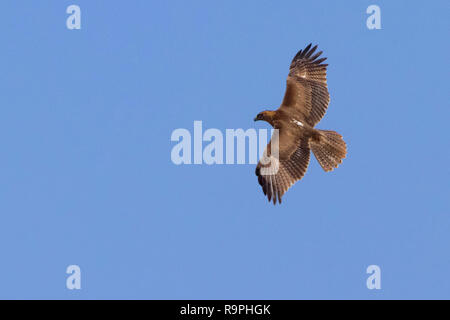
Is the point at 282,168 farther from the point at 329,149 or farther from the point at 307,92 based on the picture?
the point at 307,92

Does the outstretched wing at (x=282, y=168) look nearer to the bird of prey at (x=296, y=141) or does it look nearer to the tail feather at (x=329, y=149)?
the bird of prey at (x=296, y=141)

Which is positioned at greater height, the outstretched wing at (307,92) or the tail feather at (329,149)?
the outstretched wing at (307,92)

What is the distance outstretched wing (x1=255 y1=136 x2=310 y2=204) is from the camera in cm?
1756

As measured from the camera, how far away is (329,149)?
1761cm

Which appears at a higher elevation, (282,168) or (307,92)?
(307,92)

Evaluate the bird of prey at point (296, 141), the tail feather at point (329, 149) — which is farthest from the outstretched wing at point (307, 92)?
the tail feather at point (329, 149)

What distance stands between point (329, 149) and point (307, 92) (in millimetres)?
1192

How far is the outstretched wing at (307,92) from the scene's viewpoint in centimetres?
1794

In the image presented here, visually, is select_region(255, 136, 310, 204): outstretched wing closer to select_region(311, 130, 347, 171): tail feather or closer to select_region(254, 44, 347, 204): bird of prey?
select_region(254, 44, 347, 204): bird of prey

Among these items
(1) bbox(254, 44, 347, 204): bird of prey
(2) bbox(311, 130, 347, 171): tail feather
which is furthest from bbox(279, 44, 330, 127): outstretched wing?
(2) bbox(311, 130, 347, 171): tail feather

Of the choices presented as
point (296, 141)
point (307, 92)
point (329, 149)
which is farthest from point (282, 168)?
point (307, 92)
